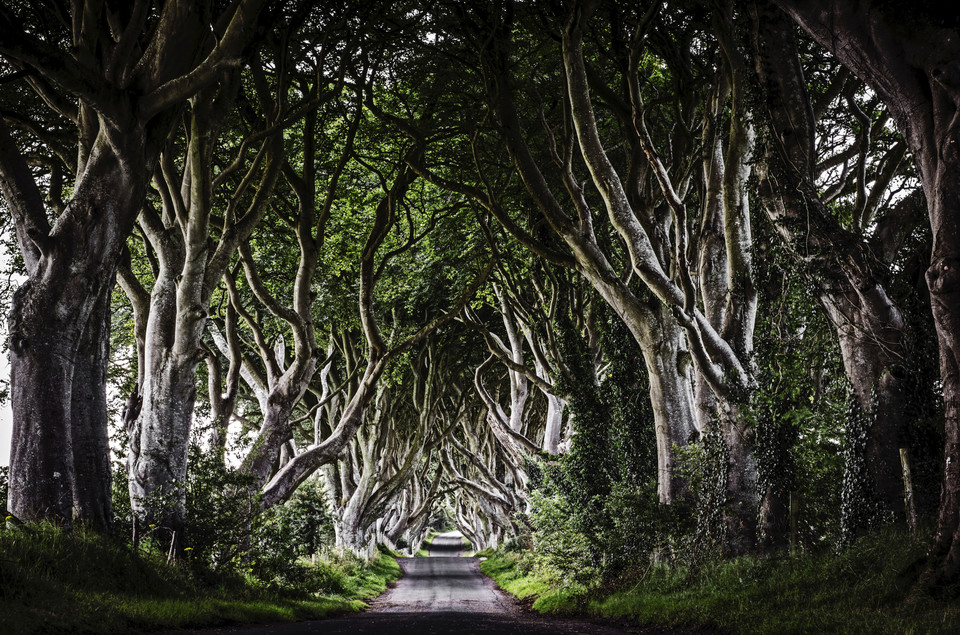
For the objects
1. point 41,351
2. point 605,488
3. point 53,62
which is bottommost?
point 605,488

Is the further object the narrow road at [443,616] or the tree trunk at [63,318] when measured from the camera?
the narrow road at [443,616]

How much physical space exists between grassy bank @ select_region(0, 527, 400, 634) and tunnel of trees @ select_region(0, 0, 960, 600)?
63 centimetres

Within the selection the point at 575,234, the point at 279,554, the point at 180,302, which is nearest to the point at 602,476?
the point at 575,234

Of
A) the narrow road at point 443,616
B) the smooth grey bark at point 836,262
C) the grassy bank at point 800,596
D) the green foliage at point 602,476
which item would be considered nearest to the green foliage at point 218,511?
the narrow road at point 443,616

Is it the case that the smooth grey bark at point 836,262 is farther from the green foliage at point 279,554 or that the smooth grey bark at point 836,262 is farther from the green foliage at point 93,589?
the green foliage at point 279,554

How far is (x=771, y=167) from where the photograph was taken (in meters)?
7.92

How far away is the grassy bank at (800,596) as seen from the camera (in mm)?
5438

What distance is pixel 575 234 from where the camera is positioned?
10.9 meters

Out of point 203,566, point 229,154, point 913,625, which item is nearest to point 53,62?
point 203,566

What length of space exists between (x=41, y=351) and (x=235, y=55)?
4.07 meters

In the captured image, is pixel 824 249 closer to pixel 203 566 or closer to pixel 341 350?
pixel 203 566

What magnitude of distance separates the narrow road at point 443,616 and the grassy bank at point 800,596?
69 centimetres

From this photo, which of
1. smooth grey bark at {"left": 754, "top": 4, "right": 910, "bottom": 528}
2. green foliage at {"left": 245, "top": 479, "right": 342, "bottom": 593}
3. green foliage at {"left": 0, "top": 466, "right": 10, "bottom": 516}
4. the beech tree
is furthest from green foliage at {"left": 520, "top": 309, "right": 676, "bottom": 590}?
green foliage at {"left": 0, "top": 466, "right": 10, "bottom": 516}

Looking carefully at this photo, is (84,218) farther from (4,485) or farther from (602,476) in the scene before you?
(602,476)
